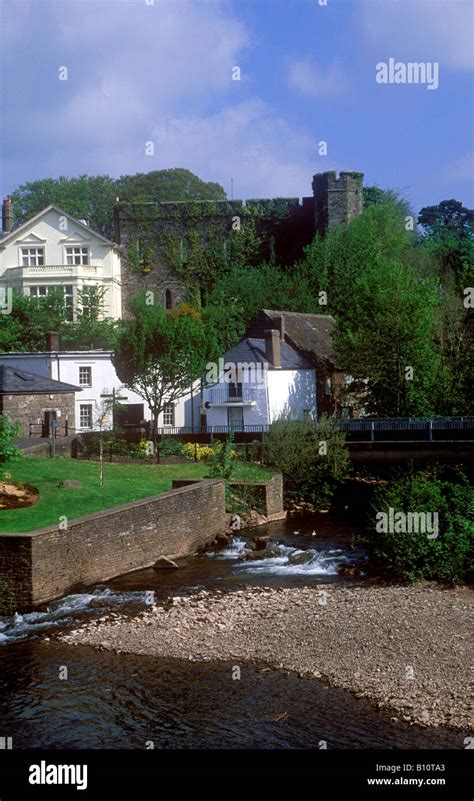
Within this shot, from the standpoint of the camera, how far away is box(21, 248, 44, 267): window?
221 ft

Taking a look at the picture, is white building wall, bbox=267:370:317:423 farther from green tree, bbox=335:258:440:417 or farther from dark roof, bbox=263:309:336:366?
green tree, bbox=335:258:440:417

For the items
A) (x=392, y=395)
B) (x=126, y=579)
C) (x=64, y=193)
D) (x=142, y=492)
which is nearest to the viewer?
(x=126, y=579)

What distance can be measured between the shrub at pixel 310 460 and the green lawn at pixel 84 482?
118 centimetres

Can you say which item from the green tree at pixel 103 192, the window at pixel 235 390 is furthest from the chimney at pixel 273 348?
the green tree at pixel 103 192

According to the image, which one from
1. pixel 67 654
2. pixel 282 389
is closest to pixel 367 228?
pixel 282 389

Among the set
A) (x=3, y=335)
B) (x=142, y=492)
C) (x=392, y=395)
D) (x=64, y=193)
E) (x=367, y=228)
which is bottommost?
(x=142, y=492)

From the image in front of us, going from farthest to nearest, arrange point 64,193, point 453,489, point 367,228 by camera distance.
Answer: point 64,193, point 367,228, point 453,489

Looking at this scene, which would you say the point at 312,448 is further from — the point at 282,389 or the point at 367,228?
the point at 367,228

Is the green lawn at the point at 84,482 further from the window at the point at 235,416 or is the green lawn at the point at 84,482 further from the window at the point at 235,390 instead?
the window at the point at 235,390

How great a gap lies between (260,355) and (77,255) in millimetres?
20377

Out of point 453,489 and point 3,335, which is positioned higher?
point 3,335

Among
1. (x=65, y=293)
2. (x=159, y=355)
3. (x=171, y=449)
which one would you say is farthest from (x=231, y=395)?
(x=65, y=293)

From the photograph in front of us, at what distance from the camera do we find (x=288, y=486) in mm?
42438
